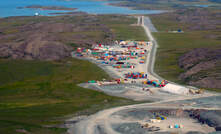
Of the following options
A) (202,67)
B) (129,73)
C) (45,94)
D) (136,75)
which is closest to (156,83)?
(136,75)

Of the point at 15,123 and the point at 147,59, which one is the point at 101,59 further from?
the point at 15,123

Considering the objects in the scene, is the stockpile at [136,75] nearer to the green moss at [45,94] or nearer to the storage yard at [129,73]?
the storage yard at [129,73]

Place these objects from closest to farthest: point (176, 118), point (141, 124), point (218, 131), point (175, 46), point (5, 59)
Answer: point (218, 131)
point (141, 124)
point (176, 118)
point (5, 59)
point (175, 46)

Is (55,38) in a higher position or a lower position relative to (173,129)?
higher

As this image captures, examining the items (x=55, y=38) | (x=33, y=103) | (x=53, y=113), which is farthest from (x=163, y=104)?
(x=55, y=38)

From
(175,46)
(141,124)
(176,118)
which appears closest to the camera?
(141,124)

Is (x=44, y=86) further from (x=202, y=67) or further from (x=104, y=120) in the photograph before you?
(x=202, y=67)

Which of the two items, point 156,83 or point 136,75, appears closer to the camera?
point 156,83

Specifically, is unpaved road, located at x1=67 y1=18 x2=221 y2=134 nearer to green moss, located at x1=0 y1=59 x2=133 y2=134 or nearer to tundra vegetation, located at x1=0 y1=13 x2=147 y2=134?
tundra vegetation, located at x1=0 y1=13 x2=147 y2=134

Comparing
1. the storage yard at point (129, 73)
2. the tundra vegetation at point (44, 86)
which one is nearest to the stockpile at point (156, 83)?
the storage yard at point (129, 73)

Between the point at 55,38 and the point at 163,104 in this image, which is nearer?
the point at 163,104

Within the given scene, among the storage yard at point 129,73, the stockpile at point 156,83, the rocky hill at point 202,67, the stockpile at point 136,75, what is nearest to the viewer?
the storage yard at point 129,73
